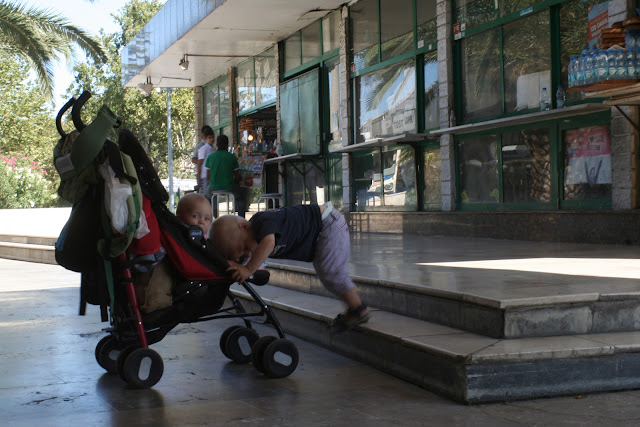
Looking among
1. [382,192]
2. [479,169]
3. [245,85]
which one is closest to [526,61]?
[479,169]

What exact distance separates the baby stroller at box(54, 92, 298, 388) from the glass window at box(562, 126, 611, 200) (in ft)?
17.0

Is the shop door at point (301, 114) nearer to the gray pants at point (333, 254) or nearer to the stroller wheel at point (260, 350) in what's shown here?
the gray pants at point (333, 254)

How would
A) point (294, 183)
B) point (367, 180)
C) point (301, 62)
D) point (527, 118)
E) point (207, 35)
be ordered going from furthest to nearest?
point (294, 183)
point (207, 35)
point (301, 62)
point (367, 180)
point (527, 118)

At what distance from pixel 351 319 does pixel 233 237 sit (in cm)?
93

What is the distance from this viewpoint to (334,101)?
1402 cm

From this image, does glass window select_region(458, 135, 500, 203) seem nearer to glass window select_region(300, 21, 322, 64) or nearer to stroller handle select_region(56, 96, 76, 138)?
glass window select_region(300, 21, 322, 64)

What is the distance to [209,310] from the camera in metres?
4.31

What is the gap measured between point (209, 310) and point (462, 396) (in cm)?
156

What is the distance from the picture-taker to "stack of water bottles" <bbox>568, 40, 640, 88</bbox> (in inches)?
276

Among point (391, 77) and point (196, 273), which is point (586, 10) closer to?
point (391, 77)

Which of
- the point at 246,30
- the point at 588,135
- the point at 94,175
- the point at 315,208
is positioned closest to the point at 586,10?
the point at 588,135

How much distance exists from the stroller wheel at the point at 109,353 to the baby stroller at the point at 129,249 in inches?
8.7

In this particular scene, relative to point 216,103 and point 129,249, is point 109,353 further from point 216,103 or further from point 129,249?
point 216,103

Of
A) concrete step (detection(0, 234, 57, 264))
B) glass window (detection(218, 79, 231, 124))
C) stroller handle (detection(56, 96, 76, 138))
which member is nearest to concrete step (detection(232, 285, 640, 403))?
stroller handle (detection(56, 96, 76, 138))
